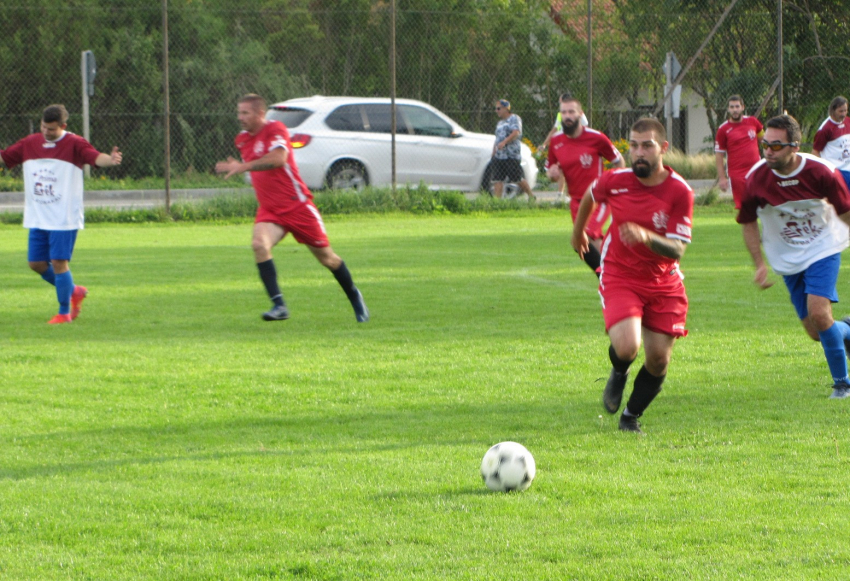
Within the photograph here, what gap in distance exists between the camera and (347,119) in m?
20.0

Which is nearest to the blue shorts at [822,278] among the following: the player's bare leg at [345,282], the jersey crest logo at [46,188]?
→ the player's bare leg at [345,282]

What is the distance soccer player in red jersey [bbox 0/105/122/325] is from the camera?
9734mm

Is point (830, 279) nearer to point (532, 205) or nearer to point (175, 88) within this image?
point (532, 205)

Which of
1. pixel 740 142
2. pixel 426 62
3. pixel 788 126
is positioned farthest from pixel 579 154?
pixel 426 62

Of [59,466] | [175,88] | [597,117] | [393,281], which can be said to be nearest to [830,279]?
[59,466]

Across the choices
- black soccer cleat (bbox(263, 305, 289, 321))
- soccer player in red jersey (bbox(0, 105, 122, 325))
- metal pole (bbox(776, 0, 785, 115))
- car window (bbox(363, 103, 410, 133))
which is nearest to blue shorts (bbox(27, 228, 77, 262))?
soccer player in red jersey (bbox(0, 105, 122, 325))

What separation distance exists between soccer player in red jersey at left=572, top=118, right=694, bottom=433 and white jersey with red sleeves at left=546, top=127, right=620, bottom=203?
14.2 ft

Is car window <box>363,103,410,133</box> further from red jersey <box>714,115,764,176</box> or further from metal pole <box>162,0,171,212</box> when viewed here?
red jersey <box>714,115,764,176</box>

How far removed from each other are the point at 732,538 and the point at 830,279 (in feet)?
9.18

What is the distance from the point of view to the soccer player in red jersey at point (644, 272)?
5.69 meters

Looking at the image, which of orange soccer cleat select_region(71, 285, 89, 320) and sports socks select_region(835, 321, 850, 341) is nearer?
sports socks select_region(835, 321, 850, 341)

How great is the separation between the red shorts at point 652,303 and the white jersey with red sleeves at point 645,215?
49 mm

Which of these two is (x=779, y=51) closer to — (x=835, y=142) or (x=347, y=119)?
(x=835, y=142)

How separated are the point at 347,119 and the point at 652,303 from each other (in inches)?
582
